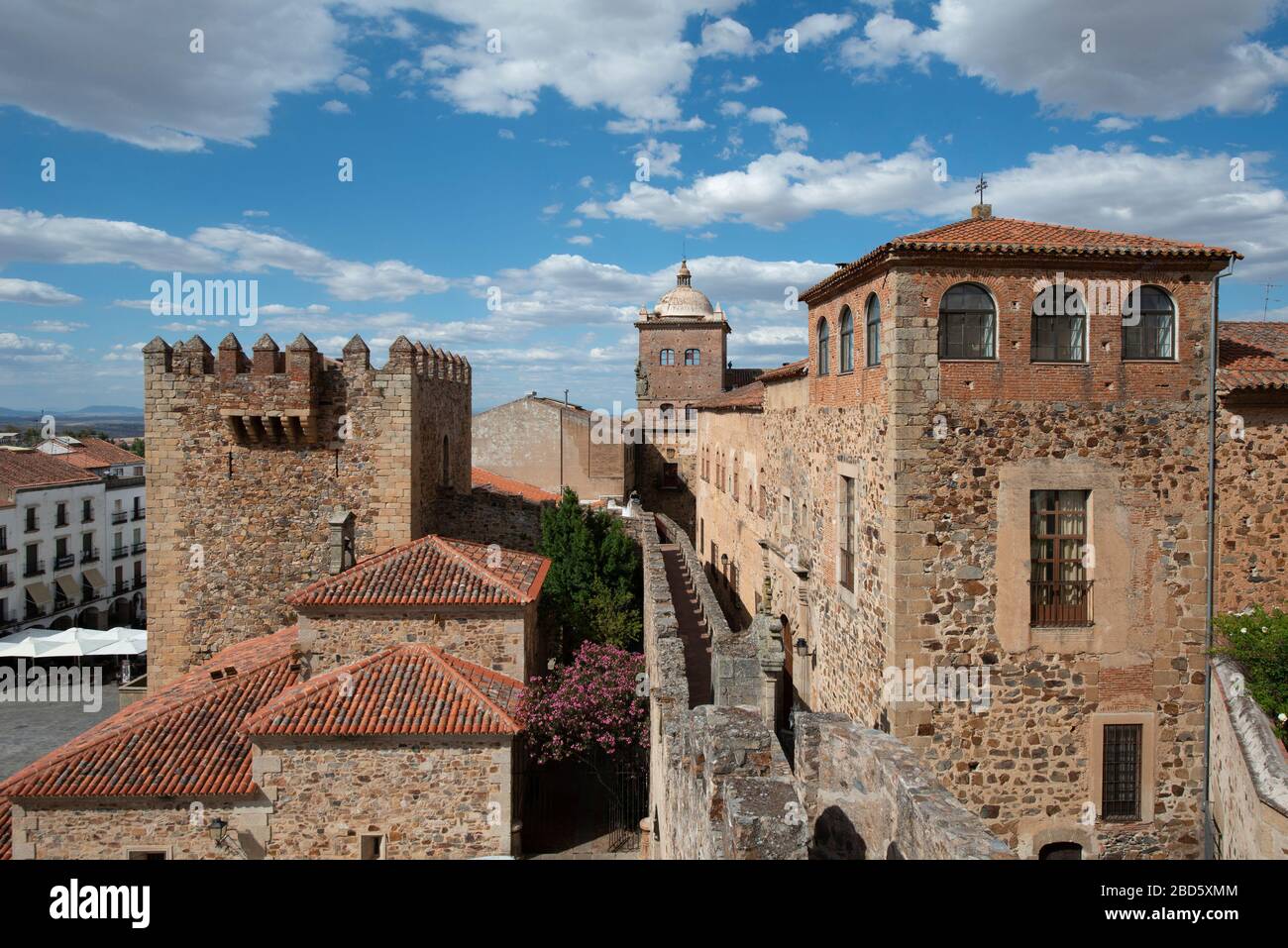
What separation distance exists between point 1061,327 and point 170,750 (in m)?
13.2

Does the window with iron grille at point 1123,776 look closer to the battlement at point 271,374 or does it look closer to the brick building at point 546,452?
the battlement at point 271,374

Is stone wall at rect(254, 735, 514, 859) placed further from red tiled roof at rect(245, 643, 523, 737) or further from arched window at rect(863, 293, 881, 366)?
arched window at rect(863, 293, 881, 366)

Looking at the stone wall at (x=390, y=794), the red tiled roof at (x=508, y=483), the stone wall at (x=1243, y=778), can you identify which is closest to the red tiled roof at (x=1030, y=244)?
the stone wall at (x=1243, y=778)

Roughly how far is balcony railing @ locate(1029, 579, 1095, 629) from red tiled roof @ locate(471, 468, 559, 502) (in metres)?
19.9

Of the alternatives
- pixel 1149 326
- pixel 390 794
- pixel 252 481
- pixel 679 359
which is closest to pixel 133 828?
pixel 390 794

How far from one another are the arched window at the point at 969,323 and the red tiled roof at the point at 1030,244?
498mm

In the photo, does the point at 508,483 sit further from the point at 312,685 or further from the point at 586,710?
the point at 312,685

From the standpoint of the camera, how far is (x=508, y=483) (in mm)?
31031

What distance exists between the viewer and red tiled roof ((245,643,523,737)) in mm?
11328

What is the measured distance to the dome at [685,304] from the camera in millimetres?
45656

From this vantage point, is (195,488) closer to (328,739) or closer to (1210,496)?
(328,739)

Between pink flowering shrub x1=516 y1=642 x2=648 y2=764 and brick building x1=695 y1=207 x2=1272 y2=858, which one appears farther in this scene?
pink flowering shrub x1=516 y1=642 x2=648 y2=764

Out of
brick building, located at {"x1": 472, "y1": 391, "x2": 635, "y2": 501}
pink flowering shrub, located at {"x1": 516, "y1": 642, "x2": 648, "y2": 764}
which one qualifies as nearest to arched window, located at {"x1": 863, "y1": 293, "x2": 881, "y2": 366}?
pink flowering shrub, located at {"x1": 516, "y1": 642, "x2": 648, "y2": 764}
